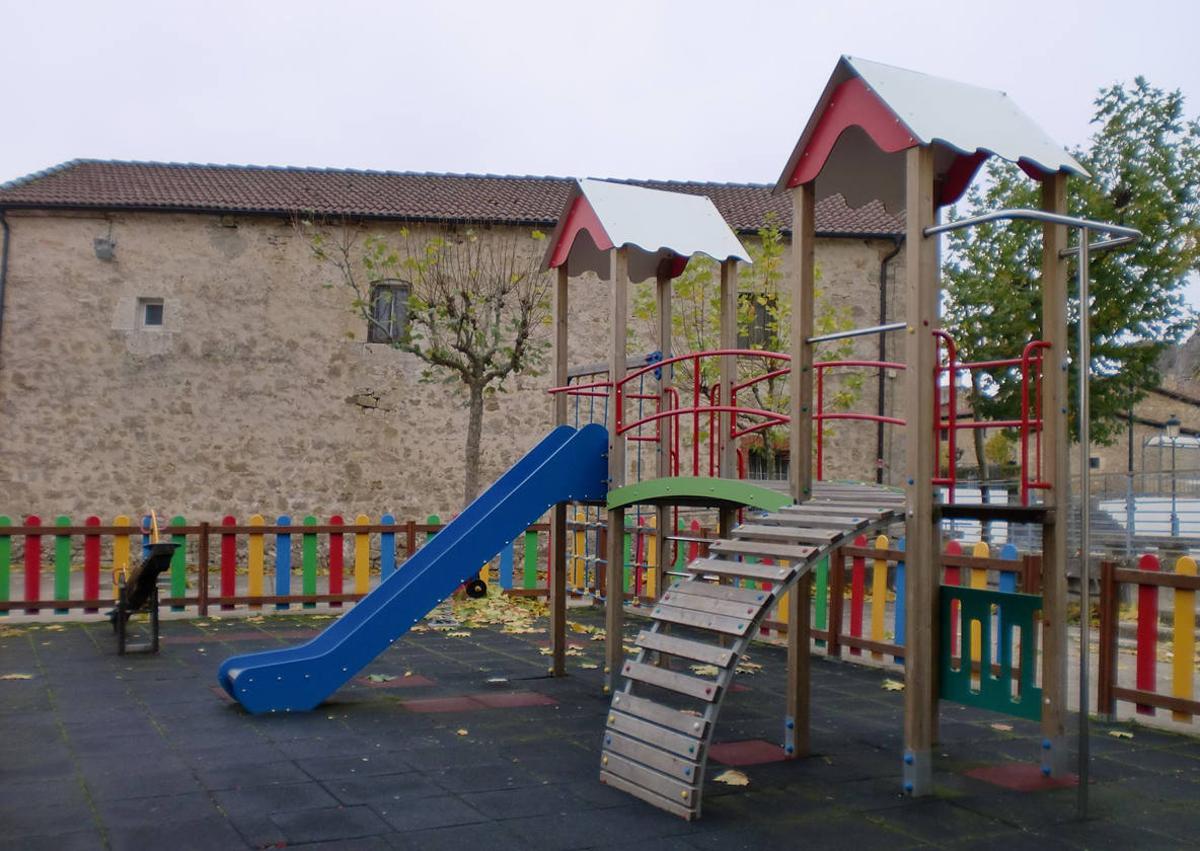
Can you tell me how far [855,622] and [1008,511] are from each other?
4163 millimetres

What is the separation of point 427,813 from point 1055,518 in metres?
3.42

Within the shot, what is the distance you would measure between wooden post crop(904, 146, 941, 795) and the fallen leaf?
761 mm

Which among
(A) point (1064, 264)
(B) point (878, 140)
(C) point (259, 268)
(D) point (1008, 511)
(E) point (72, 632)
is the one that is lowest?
(E) point (72, 632)

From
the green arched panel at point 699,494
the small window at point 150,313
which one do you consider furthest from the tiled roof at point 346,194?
the green arched panel at point 699,494

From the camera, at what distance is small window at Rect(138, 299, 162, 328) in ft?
64.2

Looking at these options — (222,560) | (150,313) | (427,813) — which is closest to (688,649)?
(427,813)

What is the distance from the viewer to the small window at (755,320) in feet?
58.2

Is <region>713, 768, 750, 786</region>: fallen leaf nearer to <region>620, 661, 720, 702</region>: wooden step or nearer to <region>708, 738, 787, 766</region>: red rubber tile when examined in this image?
<region>708, 738, 787, 766</region>: red rubber tile

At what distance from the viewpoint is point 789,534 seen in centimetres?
546

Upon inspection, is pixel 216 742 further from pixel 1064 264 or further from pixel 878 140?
pixel 1064 264

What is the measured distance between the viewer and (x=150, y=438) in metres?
19.3

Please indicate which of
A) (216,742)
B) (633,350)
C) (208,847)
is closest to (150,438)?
(633,350)

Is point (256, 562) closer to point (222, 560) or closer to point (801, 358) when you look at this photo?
point (222, 560)

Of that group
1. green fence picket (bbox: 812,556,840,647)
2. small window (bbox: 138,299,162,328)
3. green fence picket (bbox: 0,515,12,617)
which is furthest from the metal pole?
small window (bbox: 138,299,162,328)
